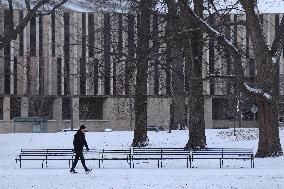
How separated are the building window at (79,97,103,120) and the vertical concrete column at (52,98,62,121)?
2.56 meters

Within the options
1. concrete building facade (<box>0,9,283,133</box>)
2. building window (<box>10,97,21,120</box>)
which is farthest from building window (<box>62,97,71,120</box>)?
building window (<box>10,97,21,120</box>)

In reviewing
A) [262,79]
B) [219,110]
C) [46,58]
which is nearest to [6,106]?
[46,58]

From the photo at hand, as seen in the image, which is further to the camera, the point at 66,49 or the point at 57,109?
the point at 57,109

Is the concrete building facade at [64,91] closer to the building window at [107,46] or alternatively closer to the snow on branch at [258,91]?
the building window at [107,46]

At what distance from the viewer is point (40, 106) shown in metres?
63.1

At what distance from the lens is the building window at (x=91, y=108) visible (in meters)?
72.2

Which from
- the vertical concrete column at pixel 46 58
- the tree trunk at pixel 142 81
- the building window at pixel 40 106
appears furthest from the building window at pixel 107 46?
the vertical concrete column at pixel 46 58

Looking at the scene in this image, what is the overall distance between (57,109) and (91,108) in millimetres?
4664

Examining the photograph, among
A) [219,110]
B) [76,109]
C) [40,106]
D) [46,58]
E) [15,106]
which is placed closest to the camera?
[40,106]

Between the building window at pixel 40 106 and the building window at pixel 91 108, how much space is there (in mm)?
3860

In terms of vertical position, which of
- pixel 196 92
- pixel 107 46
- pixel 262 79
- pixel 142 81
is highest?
pixel 107 46

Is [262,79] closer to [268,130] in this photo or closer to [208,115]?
[268,130]

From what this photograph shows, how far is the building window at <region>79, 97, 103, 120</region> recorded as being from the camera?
72.2 metres

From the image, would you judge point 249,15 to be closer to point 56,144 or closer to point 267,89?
point 267,89
